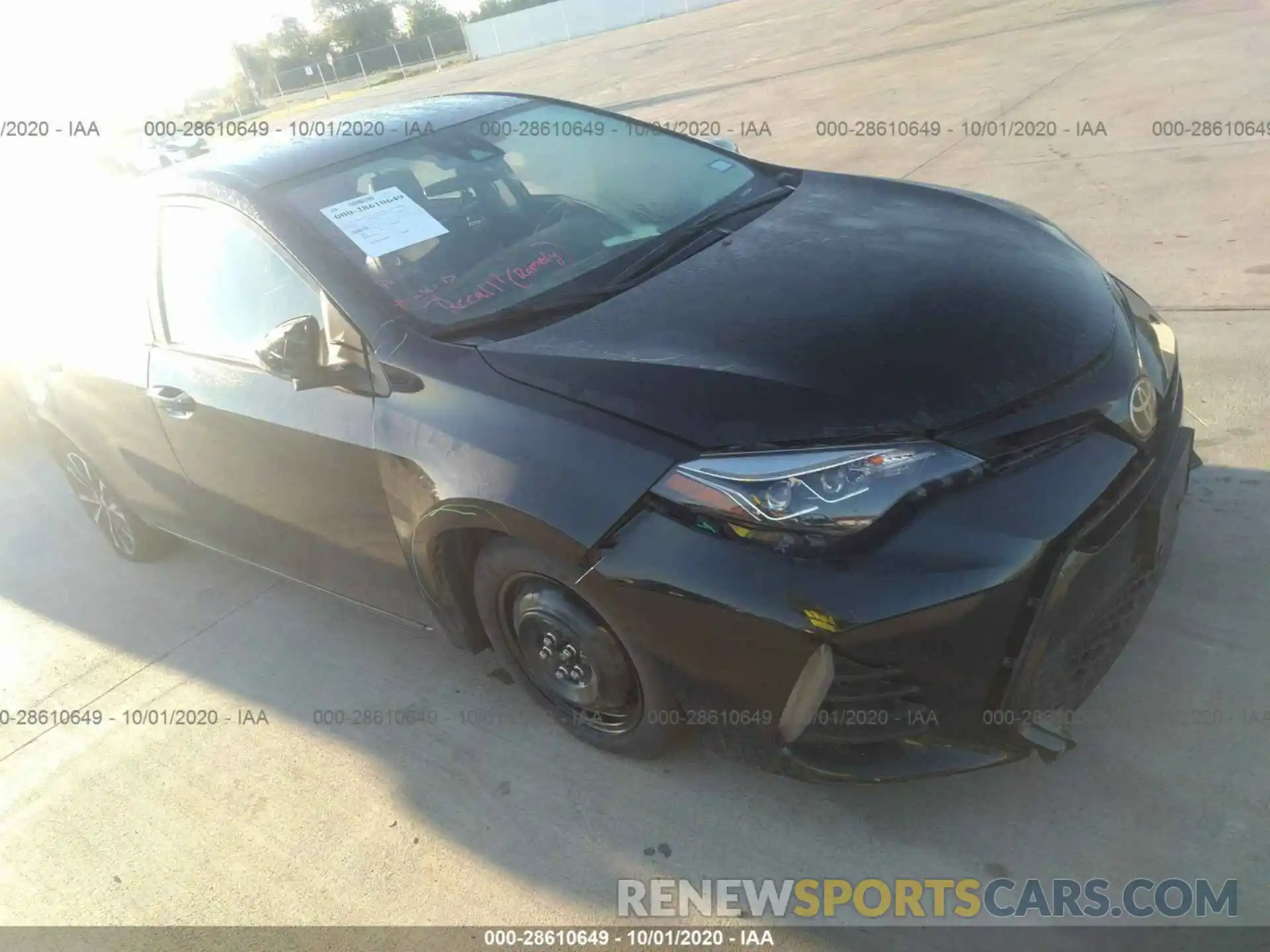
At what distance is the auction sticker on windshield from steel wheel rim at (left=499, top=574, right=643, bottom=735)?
1084mm

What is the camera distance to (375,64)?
57344 mm

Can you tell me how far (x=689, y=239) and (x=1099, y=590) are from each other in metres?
1.56

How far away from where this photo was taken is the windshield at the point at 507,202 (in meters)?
2.69

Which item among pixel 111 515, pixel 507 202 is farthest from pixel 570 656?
pixel 111 515

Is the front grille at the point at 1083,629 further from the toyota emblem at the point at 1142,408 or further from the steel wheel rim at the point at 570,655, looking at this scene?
the steel wheel rim at the point at 570,655

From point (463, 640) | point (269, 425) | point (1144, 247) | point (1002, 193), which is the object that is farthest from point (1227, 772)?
point (1002, 193)

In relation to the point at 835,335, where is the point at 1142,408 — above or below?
below

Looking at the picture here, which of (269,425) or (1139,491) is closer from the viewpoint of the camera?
(1139,491)

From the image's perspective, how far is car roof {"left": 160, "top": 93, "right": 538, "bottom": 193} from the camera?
9.75ft

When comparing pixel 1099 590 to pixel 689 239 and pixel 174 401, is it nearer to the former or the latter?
pixel 689 239

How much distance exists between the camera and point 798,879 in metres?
2.20

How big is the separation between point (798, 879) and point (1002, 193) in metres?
5.34

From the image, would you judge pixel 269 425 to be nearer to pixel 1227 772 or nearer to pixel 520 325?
pixel 520 325

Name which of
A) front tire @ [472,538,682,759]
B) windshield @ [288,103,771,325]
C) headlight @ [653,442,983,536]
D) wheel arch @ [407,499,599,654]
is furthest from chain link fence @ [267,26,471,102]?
headlight @ [653,442,983,536]
